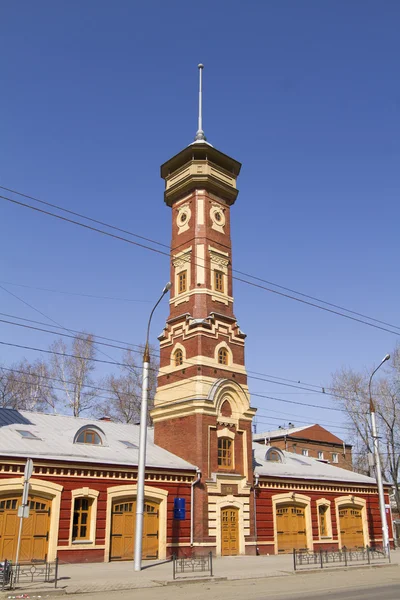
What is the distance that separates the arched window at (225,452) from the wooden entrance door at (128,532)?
5.15 meters

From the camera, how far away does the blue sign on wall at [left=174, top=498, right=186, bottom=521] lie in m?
26.9

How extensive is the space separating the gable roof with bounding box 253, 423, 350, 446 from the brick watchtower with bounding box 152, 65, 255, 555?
33419 mm

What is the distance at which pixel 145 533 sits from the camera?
84.9ft

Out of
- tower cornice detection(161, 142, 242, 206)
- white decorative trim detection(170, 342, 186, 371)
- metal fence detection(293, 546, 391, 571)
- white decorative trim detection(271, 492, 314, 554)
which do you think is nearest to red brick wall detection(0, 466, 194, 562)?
white decorative trim detection(271, 492, 314, 554)

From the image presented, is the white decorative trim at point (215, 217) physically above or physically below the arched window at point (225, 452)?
above

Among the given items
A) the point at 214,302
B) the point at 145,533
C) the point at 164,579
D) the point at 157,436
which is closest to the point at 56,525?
the point at 145,533

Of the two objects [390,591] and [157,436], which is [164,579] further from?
[157,436]

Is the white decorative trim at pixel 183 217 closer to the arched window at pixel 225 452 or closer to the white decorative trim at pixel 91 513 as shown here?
the arched window at pixel 225 452

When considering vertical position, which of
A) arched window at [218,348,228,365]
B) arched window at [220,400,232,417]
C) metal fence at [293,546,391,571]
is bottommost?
metal fence at [293,546,391,571]

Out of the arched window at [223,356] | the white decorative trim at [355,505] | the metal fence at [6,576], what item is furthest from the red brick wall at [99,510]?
the white decorative trim at [355,505]

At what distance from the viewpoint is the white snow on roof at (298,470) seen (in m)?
32.4

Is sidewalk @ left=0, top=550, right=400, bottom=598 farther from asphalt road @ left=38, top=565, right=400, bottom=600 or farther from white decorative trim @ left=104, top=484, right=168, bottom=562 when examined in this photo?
white decorative trim @ left=104, top=484, right=168, bottom=562

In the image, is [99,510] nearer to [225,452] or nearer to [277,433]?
[225,452]

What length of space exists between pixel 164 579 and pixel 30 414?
14.1 meters
